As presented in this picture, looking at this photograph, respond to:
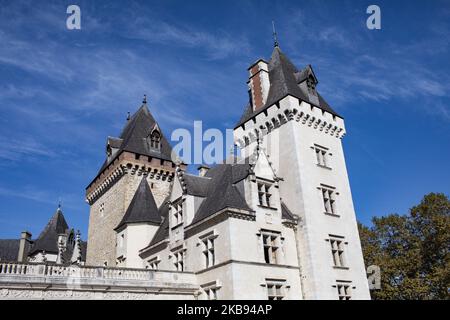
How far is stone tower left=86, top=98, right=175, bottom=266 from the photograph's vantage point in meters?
29.9

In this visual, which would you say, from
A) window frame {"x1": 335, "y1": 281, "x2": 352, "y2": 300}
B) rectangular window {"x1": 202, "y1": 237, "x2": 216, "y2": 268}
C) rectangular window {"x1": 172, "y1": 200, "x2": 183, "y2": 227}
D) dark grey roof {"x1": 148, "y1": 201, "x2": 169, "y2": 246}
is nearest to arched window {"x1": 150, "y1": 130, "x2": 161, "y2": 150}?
dark grey roof {"x1": 148, "y1": 201, "x2": 169, "y2": 246}

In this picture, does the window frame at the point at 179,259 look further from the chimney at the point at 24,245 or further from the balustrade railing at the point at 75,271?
the chimney at the point at 24,245

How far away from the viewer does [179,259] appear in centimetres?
2183

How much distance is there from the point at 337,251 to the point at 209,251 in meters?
7.83

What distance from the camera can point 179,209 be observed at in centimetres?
2259

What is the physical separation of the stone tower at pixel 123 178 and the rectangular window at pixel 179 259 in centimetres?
621

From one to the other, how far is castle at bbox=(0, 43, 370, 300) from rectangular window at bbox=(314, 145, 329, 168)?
8cm

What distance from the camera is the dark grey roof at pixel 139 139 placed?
31.8 metres

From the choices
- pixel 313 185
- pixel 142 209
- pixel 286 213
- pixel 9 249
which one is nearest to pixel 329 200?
pixel 313 185

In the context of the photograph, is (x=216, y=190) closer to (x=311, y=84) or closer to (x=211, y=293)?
(x=211, y=293)

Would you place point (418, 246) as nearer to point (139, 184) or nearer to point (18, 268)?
point (139, 184)
